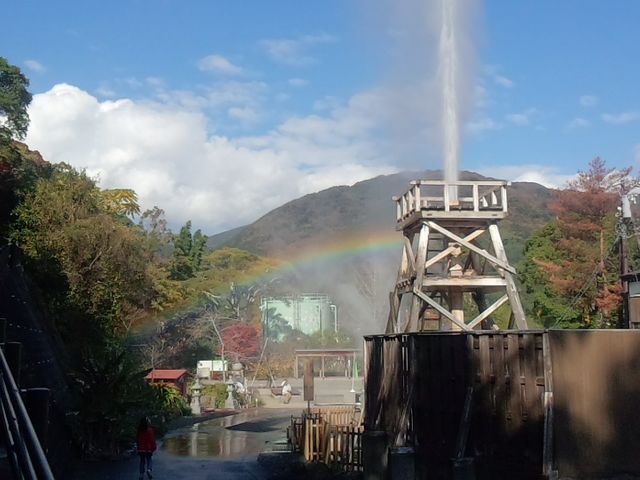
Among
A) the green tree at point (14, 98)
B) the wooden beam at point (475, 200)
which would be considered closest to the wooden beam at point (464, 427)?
the wooden beam at point (475, 200)

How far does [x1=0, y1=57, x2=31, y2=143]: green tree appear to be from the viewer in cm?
5375

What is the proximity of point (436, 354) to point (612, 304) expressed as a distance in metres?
22.3

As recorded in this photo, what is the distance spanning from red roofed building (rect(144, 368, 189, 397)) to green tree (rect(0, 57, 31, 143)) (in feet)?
83.9

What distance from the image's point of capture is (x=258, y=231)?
18325cm

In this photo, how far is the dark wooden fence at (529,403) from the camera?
10.0 m

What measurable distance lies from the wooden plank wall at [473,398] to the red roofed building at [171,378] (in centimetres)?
2604

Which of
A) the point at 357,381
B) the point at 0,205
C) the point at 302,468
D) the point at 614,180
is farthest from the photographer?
the point at 357,381

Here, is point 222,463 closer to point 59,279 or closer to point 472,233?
point 472,233

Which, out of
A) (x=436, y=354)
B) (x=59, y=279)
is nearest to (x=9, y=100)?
(x=59, y=279)

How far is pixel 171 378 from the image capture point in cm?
3919

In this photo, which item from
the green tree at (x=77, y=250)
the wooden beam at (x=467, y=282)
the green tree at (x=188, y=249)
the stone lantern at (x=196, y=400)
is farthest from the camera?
the green tree at (x=188, y=249)

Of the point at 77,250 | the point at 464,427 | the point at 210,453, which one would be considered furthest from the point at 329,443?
the point at 77,250

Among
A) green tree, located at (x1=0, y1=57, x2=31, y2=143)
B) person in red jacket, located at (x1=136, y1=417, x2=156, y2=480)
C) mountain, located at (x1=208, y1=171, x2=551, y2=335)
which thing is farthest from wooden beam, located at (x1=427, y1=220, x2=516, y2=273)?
green tree, located at (x1=0, y1=57, x2=31, y2=143)

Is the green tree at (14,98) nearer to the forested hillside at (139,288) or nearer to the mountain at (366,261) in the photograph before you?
the forested hillside at (139,288)
